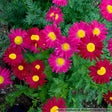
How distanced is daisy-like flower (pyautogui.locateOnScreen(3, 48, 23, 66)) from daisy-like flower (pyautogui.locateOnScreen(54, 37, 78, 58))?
15.3 inches

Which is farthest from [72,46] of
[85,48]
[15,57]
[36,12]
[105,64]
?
[36,12]

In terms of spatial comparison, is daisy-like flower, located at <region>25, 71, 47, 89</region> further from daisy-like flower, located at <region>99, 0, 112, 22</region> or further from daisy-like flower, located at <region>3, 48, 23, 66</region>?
daisy-like flower, located at <region>99, 0, 112, 22</region>

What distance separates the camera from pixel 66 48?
47.1 inches

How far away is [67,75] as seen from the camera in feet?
5.72

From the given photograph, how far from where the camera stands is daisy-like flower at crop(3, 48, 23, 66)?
4.46 ft

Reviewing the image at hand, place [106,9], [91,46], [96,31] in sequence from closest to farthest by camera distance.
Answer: [91,46] → [96,31] → [106,9]

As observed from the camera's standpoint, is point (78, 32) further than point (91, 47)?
Yes

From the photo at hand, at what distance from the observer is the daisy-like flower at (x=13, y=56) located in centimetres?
136

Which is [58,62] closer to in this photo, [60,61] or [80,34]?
[60,61]

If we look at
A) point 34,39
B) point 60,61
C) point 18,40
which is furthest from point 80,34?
point 18,40

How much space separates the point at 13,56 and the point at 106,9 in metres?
1.06

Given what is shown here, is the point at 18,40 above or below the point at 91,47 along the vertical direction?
above

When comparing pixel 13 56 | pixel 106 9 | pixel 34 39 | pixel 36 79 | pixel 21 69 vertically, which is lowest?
pixel 36 79

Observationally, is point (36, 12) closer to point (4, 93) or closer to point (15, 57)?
point (15, 57)
